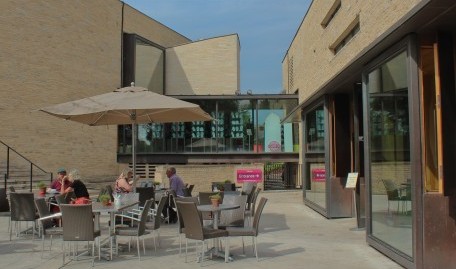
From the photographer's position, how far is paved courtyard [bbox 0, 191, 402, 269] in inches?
301

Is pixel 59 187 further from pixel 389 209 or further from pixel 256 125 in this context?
pixel 256 125

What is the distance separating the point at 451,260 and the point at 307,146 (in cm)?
1060

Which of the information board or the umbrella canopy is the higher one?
the umbrella canopy

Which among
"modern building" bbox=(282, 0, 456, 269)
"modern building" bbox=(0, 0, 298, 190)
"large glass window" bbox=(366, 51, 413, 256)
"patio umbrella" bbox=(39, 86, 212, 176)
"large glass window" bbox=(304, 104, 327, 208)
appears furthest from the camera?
"modern building" bbox=(0, 0, 298, 190)

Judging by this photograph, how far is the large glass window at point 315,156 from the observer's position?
1470 centimetres

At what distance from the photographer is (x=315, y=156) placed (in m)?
15.9

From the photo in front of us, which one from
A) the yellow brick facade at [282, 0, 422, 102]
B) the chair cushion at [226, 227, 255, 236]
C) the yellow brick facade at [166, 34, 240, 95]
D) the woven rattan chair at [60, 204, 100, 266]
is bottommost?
the chair cushion at [226, 227, 255, 236]

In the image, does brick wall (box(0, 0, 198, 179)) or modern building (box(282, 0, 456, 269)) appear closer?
modern building (box(282, 0, 456, 269))

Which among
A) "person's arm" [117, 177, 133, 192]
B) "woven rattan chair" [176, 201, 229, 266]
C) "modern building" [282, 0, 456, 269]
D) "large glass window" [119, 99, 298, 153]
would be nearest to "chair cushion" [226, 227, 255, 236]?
"woven rattan chair" [176, 201, 229, 266]

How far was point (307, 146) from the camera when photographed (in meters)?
17.3

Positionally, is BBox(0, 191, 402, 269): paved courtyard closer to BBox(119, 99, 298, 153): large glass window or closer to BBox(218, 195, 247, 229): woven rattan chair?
BBox(218, 195, 247, 229): woven rattan chair

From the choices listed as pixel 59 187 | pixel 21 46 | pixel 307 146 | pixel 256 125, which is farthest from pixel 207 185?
pixel 59 187

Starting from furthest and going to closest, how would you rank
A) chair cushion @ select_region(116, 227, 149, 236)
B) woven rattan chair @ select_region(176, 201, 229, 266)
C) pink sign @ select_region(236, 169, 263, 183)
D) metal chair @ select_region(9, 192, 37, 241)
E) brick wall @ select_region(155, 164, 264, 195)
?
brick wall @ select_region(155, 164, 264, 195), pink sign @ select_region(236, 169, 263, 183), metal chair @ select_region(9, 192, 37, 241), chair cushion @ select_region(116, 227, 149, 236), woven rattan chair @ select_region(176, 201, 229, 266)

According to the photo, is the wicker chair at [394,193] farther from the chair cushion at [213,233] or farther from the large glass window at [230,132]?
the large glass window at [230,132]
